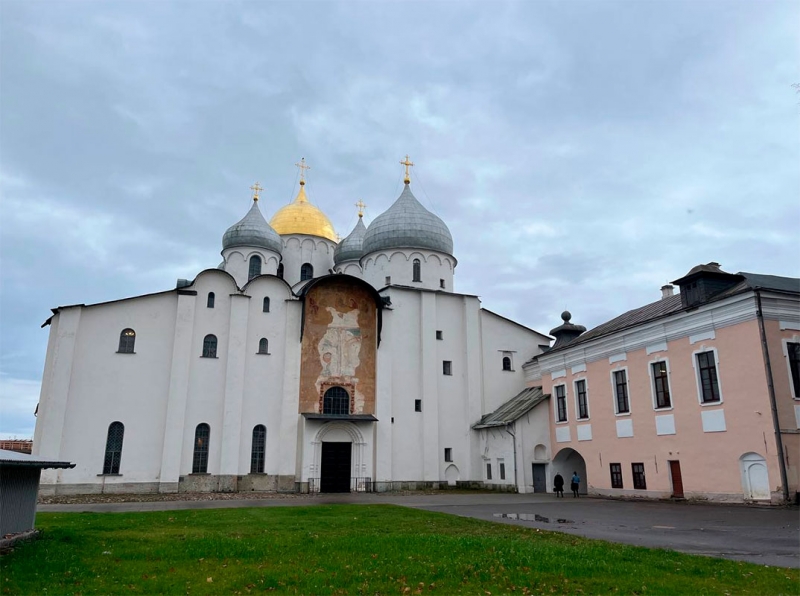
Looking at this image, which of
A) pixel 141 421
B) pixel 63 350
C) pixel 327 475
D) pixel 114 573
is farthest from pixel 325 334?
pixel 114 573

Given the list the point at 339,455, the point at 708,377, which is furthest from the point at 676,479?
the point at 339,455

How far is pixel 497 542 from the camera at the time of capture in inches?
411

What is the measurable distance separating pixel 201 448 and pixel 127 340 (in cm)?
602

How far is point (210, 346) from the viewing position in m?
28.7

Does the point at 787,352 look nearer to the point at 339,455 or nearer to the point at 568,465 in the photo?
the point at 568,465

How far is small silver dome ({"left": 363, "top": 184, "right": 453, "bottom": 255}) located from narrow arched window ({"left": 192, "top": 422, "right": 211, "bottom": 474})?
1407 centimetres

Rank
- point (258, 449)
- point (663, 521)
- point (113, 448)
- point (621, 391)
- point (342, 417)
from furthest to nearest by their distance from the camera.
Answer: point (342, 417)
point (258, 449)
point (113, 448)
point (621, 391)
point (663, 521)

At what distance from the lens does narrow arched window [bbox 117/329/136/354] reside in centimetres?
2756

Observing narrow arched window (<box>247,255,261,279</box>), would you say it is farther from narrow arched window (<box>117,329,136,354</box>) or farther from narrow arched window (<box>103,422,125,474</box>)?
narrow arched window (<box>103,422,125,474</box>)

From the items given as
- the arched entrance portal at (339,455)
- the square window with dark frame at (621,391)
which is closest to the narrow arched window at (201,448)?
the arched entrance portal at (339,455)

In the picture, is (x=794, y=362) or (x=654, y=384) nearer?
(x=794, y=362)

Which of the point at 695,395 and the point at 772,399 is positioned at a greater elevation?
the point at 695,395

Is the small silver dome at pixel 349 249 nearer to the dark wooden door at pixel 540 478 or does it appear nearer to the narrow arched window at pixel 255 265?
the narrow arched window at pixel 255 265

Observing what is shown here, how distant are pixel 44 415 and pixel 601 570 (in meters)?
24.8
